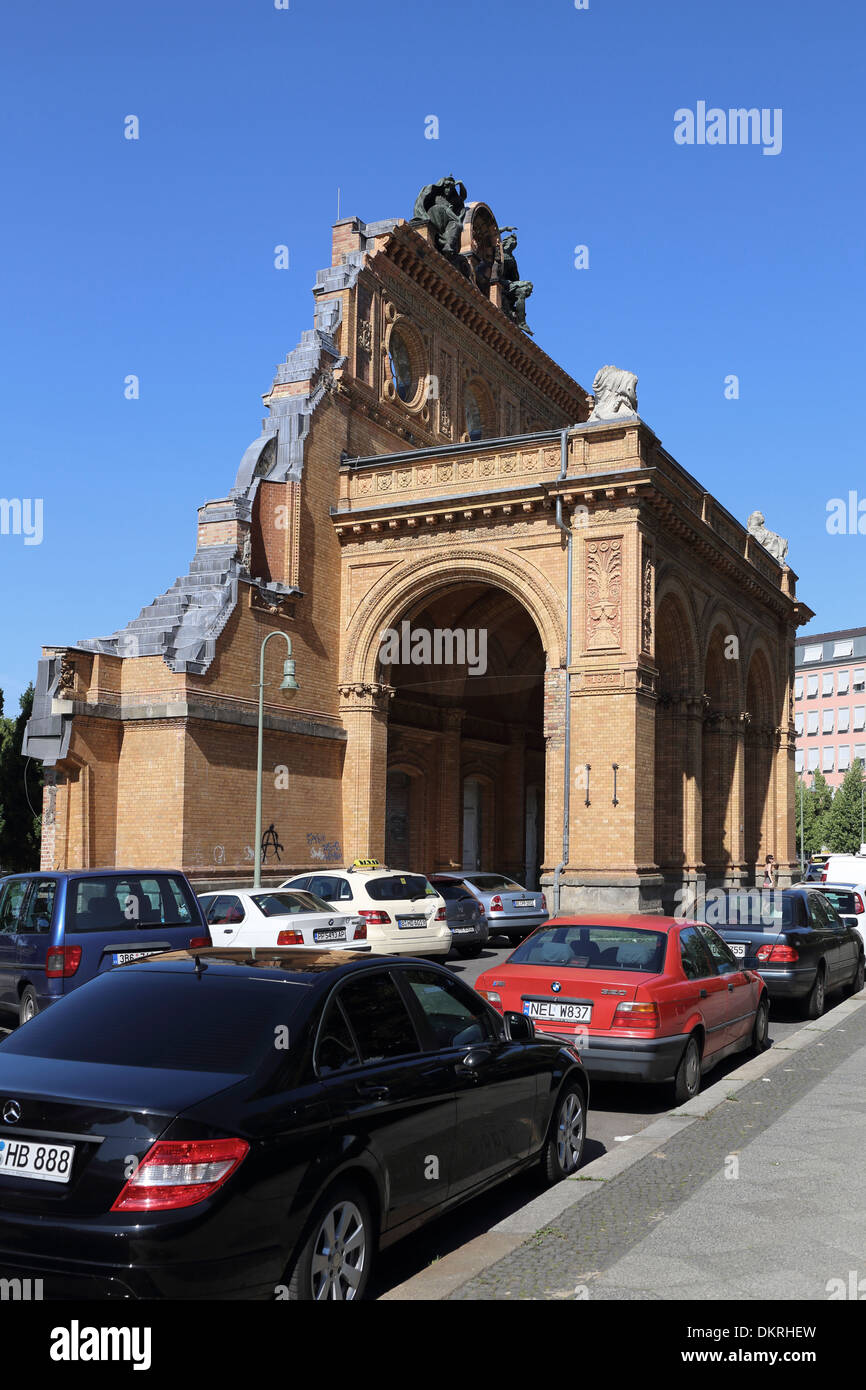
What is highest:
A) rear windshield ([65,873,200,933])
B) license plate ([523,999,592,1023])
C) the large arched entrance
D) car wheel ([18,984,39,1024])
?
the large arched entrance

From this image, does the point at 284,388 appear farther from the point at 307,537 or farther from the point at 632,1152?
the point at 632,1152

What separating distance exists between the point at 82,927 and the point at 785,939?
26.0ft

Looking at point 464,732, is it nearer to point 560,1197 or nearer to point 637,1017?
point 637,1017

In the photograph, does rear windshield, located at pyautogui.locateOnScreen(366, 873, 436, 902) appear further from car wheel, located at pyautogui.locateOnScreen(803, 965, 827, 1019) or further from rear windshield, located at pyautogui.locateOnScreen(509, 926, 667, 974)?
rear windshield, located at pyautogui.locateOnScreen(509, 926, 667, 974)

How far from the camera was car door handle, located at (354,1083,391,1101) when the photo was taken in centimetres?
475

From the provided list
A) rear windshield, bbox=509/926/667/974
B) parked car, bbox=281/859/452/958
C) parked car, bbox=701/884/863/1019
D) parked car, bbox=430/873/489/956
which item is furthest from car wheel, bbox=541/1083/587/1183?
parked car, bbox=430/873/489/956

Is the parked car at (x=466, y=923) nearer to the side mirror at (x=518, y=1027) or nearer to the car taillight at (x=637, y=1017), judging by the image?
the car taillight at (x=637, y=1017)

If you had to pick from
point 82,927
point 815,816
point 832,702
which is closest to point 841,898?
point 82,927

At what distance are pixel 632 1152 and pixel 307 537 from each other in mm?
21086

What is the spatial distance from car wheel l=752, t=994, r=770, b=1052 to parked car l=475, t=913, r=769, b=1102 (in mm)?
926

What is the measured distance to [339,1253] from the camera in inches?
176

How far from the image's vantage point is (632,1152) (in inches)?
297
